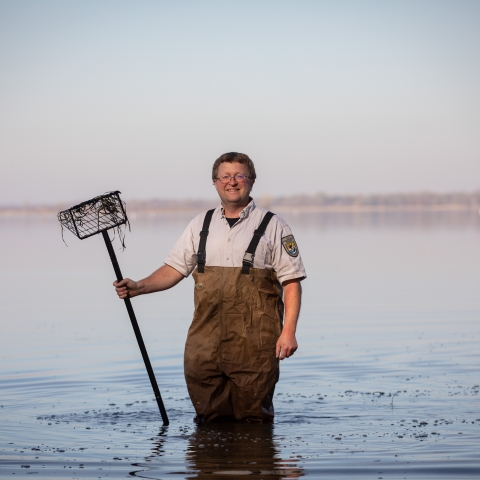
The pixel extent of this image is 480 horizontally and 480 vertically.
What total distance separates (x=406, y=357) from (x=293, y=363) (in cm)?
141

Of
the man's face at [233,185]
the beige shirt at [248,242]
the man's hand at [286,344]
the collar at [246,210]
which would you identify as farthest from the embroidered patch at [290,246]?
the man's hand at [286,344]

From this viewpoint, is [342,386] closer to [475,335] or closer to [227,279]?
[227,279]

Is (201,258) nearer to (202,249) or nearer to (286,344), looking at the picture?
(202,249)

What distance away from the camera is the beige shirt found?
22.7ft

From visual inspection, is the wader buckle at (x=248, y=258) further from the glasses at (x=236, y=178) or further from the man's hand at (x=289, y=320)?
the glasses at (x=236, y=178)

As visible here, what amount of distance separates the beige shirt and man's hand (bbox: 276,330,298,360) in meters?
0.42

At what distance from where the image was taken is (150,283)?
23.2ft

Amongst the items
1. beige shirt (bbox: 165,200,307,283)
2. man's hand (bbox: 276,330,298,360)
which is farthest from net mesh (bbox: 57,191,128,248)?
man's hand (bbox: 276,330,298,360)

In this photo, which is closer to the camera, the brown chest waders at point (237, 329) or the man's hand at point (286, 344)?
the man's hand at point (286, 344)

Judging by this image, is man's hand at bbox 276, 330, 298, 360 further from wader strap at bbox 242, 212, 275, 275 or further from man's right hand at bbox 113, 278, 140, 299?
man's right hand at bbox 113, 278, 140, 299

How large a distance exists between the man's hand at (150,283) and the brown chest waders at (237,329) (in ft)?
0.72

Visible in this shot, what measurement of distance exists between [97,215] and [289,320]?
5.19ft

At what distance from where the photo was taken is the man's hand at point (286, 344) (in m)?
6.77

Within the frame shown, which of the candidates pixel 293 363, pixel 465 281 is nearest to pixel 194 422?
pixel 293 363
